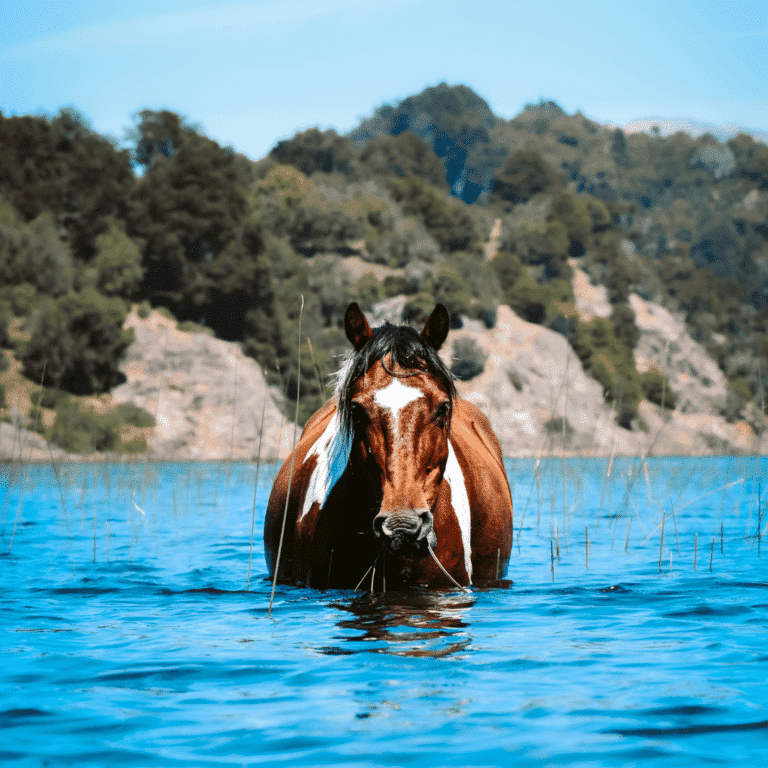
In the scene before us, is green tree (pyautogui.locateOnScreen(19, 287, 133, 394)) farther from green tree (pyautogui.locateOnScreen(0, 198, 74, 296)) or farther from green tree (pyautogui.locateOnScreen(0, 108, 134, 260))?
green tree (pyautogui.locateOnScreen(0, 108, 134, 260))

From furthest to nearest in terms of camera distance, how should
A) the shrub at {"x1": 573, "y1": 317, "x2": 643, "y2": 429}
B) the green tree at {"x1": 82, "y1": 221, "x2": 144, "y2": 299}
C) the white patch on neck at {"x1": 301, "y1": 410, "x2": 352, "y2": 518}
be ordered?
the shrub at {"x1": 573, "y1": 317, "x2": 643, "y2": 429}
the green tree at {"x1": 82, "y1": 221, "x2": 144, "y2": 299}
the white patch on neck at {"x1": 301, "y1": 410, "x2": 352, "y2": 518}

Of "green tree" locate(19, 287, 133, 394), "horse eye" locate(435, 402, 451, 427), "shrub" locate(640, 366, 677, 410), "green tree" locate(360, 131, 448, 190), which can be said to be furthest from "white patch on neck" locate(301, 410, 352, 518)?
"green tree" locate(360, 131, 448, 190)

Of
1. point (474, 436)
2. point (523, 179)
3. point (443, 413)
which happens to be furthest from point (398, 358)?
point (523, 179)

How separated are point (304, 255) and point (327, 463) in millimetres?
70918

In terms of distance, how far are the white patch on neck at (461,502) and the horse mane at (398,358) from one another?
2.94 feet

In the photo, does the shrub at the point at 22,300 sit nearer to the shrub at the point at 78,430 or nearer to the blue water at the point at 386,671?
the shrub at the point at 78,430

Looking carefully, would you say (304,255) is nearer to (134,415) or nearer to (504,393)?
(504,393)

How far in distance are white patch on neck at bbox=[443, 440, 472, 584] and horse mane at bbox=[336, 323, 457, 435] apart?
0.90m

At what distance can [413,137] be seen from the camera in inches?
5039

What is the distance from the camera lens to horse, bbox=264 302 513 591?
206 inches

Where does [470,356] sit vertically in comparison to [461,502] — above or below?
above

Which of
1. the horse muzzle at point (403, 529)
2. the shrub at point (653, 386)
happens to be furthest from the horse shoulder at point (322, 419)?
the shrub at point (653, 386)

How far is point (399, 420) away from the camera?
17.5 feet

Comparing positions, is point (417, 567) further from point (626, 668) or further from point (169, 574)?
point (169, 574)
